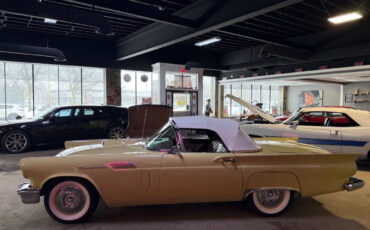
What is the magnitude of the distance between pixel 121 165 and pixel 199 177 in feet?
3.32

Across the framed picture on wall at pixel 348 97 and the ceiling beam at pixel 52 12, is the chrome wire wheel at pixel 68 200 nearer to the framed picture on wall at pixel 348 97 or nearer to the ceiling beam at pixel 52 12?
the ceiling beam at pixel 52 12

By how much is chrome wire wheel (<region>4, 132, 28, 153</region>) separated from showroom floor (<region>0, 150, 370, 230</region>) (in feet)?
12.4

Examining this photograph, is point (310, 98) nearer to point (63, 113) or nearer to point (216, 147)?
point (63, 113)

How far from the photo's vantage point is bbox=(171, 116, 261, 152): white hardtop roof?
331cm

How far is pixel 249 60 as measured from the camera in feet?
39.3

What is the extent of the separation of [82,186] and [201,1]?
545 cm

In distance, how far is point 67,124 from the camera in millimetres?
7770

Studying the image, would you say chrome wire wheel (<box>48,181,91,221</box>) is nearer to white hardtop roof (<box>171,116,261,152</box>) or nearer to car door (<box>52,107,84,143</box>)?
white hardtop roof (<box>171,116,261,152</box>)

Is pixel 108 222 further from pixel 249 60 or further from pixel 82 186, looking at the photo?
pixel 249 60

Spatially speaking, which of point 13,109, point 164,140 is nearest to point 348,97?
point 164,140

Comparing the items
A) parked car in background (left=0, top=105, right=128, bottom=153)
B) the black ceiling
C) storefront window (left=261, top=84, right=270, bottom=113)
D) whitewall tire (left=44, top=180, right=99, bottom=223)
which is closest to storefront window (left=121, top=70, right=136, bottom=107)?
the black ceiling

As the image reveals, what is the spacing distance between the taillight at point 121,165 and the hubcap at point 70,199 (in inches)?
20.9

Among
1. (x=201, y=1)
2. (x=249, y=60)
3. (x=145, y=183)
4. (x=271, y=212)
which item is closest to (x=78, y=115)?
(x=201, y=1)

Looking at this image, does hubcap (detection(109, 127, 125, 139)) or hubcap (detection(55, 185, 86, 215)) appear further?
hubcap (detection(109, 127, 125, 139))
